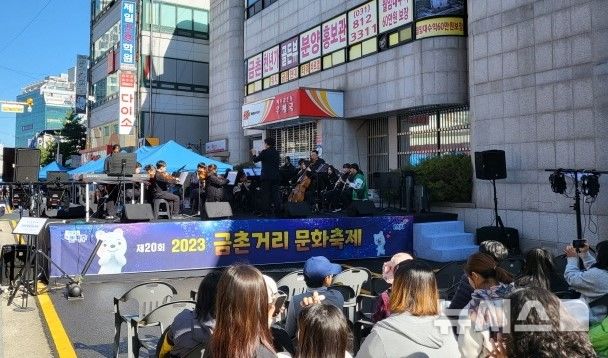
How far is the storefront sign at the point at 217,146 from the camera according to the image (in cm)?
2792

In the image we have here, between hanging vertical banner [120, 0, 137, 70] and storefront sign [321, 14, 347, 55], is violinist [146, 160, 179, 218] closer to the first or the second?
storefront sign [321, 14, 347, 55]

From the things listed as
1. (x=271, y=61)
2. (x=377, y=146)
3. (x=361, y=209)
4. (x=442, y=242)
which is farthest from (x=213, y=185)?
(x=271, y=61)

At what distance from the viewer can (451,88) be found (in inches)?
587

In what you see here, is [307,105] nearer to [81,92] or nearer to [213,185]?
[213,185]

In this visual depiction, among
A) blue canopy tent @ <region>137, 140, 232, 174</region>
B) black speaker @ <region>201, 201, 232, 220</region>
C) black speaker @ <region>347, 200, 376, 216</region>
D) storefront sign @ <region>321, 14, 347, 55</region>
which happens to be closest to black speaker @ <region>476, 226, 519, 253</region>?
black speaker @ <region>347, 200, 376, 216</region>

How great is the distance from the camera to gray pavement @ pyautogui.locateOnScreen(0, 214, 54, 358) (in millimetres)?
5824

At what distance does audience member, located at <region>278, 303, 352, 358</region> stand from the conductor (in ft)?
31.7

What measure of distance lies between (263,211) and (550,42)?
7981 mm

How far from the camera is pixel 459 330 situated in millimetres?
3145

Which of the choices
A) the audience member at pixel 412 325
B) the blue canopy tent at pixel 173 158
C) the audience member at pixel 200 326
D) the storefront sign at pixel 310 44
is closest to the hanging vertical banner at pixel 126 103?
the blue canopy tent at pixel 173 158

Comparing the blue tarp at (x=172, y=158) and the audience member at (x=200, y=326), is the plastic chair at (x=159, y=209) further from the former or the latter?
the audience member at (x=200, y=326)

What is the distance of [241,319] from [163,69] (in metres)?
34.1

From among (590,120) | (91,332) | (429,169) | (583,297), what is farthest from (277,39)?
(583,297)

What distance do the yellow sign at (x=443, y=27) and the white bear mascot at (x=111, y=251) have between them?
10446 mm
